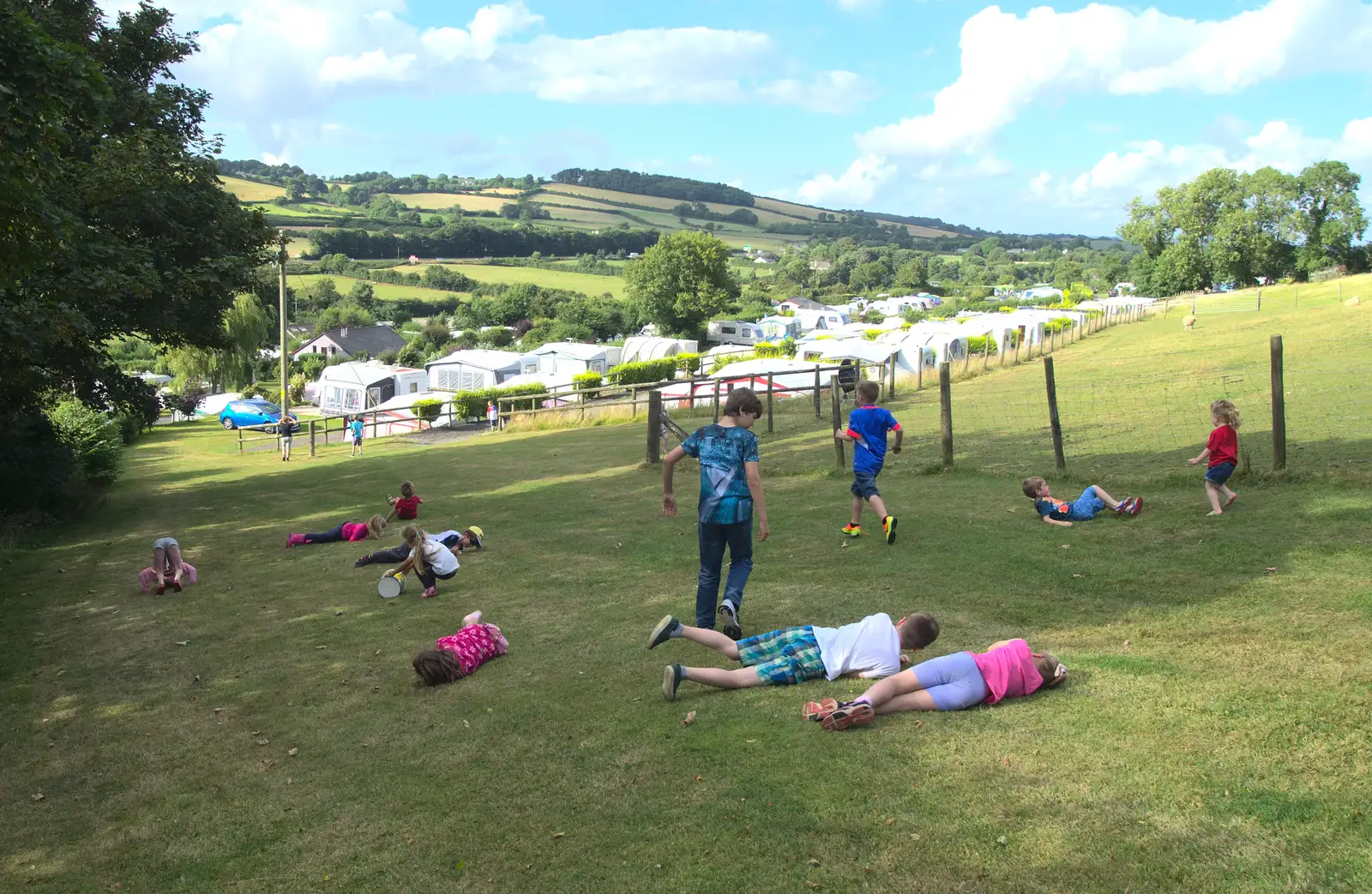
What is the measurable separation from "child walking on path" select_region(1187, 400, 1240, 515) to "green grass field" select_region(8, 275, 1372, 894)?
10.4 inches

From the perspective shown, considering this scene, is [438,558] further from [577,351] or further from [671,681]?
[577,351]

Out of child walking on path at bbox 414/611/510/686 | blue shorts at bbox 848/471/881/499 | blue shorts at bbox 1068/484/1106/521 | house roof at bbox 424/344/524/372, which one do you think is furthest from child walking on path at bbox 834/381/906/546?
house roof at bbox 424/344/524/372

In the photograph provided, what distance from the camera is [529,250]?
502 feet

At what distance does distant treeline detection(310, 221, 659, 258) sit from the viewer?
131125mm

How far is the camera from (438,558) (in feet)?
31.1

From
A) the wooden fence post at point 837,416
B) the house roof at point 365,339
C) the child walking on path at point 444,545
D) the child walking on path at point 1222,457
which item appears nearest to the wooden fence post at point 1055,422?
the child walking on path at point 1222,457

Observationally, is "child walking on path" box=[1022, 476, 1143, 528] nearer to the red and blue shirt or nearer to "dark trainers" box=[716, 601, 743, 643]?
the red and blue shirt

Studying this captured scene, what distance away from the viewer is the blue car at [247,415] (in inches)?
1961

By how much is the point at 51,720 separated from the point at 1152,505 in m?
10.2

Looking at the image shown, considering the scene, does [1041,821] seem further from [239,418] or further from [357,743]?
[239,418]

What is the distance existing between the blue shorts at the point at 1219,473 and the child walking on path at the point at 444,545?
26.4 feet

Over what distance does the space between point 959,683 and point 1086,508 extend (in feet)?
17.1

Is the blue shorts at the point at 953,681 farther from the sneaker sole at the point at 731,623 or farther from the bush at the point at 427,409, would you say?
the bush at the point at 427,409

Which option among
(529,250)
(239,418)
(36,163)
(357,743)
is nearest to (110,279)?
(36,163)
